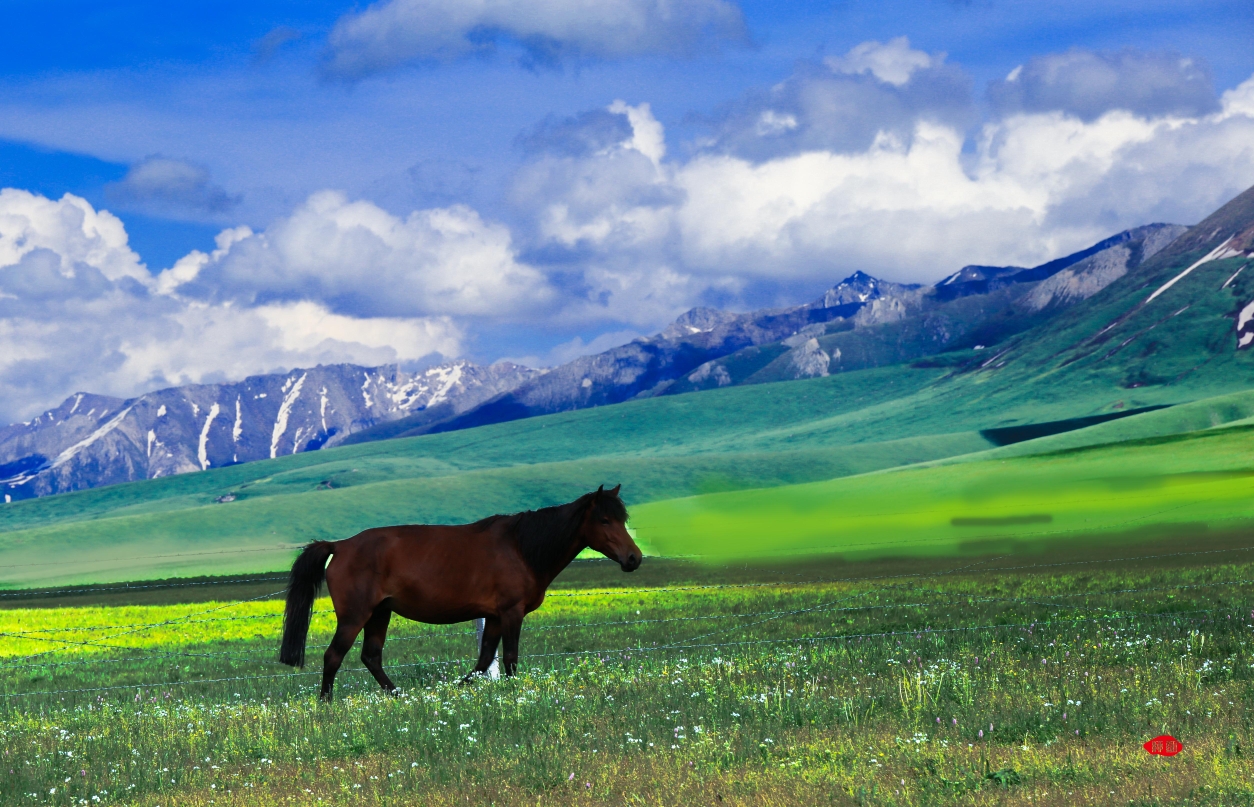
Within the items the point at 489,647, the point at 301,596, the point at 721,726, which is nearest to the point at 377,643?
the point at 301,596

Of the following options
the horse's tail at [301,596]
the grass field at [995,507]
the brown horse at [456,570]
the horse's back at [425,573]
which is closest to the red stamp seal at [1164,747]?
the brown horse at [456,570]

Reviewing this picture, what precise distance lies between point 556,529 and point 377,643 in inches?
134

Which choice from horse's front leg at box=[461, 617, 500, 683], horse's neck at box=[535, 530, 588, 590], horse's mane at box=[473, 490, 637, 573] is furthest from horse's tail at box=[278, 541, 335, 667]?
horse's neck at box=[535, 530, 588, 590]

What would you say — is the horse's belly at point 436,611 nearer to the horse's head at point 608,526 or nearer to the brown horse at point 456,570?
the brown horse at point 456,570

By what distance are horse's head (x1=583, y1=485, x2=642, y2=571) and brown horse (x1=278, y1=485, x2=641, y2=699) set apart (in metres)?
0.02

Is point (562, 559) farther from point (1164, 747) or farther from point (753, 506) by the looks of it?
point (753, 506)

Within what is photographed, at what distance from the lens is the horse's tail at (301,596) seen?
19.0 m

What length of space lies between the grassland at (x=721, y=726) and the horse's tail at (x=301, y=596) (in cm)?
95

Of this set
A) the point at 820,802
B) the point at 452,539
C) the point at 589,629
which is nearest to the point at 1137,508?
the point at 589,629

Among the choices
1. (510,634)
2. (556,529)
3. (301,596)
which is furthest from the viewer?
(301,596)

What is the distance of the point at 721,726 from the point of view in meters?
13.9

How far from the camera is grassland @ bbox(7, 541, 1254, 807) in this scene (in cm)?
1108

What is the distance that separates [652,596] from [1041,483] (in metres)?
61.3

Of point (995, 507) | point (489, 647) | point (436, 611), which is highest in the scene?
point (436, 611)
